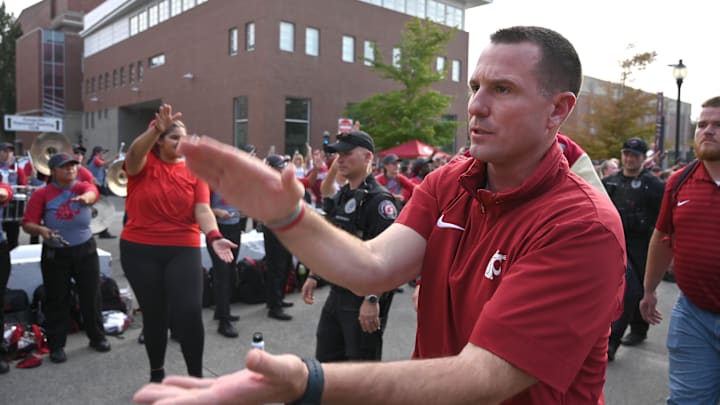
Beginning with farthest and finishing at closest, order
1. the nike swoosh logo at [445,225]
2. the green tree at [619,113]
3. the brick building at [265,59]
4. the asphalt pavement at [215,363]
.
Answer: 1. the brick building at [265,59]
2. the green tree at [619,113]
3. the asphalt pavement at [215,363]
4. the nike swoosh logo at [445,225]

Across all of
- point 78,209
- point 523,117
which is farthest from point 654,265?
point 78,209

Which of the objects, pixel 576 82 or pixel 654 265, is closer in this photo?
pixel 576 82

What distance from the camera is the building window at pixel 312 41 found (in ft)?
98.1

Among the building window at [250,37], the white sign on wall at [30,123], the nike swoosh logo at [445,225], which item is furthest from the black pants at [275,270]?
the building window at [250,37]

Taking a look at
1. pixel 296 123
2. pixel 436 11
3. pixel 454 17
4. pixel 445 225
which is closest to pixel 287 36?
pixel 296 123

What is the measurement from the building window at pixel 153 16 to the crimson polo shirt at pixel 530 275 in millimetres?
41096

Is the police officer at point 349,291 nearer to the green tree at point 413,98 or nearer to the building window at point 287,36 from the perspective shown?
the green tree at point 413,98

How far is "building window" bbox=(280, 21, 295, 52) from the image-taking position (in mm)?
28828

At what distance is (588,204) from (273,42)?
2865cm

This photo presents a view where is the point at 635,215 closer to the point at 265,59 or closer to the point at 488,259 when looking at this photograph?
the point at 488,259

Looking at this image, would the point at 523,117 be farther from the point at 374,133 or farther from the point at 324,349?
the point at 374,133

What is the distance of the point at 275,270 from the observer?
7.18m

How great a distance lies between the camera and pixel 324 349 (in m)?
3.91

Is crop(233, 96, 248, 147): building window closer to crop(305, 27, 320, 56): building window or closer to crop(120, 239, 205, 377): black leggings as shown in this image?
crop(305, 27, 320, 56): building window
